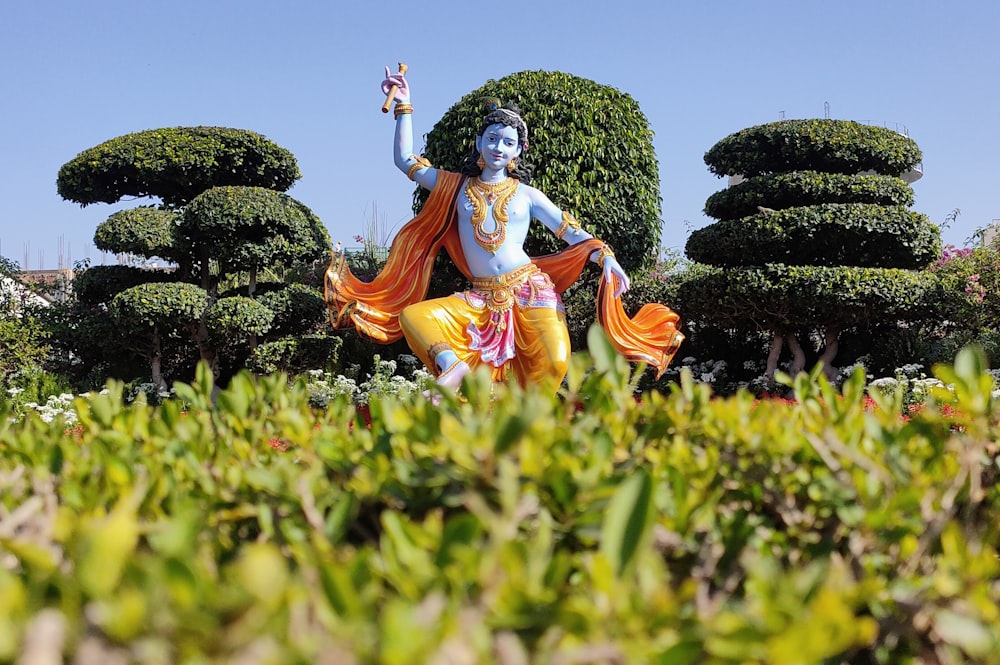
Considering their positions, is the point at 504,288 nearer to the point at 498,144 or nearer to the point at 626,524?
the point at 498,144

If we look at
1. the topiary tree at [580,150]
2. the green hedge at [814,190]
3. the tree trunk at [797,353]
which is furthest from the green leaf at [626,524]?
the tree trunk at [797,353]

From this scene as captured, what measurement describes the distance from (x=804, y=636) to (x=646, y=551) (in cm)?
21

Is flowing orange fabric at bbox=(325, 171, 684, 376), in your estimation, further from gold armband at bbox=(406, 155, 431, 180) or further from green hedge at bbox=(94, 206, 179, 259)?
green hedge at bbox=(94, 206, 179, 259)

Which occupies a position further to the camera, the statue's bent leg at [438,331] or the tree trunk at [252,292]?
the tree trunk at [252,292]

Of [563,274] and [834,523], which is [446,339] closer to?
[563,274]

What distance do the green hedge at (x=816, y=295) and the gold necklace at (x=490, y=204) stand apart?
369 cm

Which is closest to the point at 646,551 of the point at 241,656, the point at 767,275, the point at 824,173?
the point at 241,656

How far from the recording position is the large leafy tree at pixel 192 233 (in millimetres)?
8016

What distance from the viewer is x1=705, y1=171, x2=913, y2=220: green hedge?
866 centimetres

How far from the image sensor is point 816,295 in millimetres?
8109

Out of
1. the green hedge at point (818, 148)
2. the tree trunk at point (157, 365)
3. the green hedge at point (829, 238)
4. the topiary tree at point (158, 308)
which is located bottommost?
the tree trunk at point (157, 365)

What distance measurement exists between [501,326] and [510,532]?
4.52m

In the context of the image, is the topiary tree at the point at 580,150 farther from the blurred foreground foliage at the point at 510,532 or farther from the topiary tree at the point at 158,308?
the blurred foreground foliage at the point at 510,532

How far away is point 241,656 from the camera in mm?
717
